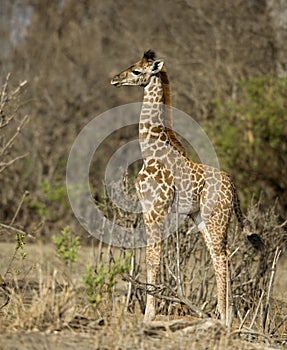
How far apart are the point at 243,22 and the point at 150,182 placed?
11.2 metres

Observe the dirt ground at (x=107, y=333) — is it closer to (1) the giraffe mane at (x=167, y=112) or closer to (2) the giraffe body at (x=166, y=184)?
(2) the giraffe body at (x=166, y=184)

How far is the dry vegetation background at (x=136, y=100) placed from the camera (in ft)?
28.1

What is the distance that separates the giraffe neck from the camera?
7.48 meters

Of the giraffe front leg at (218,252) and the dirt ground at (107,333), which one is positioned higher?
the giraffe front leg at (218,252)

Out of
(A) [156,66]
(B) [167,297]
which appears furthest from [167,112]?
(B) [167,297]

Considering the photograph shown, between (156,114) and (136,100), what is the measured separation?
13.0 metres

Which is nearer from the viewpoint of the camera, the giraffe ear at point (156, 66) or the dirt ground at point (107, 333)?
the dirt ground at point (107, 333)

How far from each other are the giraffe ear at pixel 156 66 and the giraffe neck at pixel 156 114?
0.07m

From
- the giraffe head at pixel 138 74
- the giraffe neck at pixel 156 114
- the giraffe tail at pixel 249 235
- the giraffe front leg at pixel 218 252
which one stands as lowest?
the giraffe front leg at pixel 218 252

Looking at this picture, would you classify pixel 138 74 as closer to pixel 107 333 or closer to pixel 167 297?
pixel 167 297

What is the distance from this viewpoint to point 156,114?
24.7ft

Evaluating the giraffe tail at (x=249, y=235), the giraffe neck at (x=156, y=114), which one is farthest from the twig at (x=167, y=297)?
the giraffe neck at (x=156, y=114)

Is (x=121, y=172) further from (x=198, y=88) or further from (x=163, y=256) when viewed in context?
(x=198, y=88)

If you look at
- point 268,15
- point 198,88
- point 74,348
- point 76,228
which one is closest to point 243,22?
point 268,15
